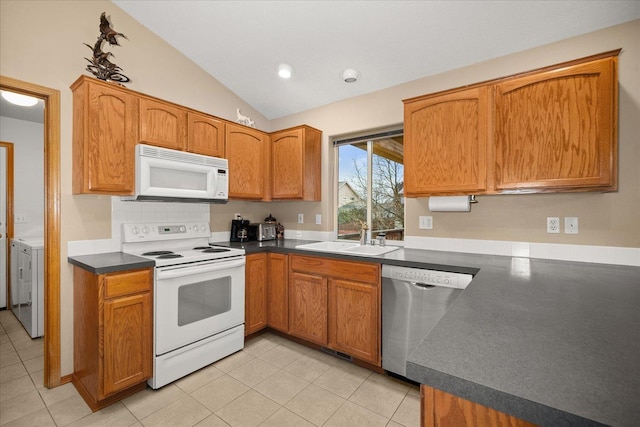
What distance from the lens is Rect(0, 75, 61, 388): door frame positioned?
210 cm

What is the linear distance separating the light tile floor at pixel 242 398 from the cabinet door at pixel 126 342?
0.16m

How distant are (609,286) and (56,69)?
3.53 meters

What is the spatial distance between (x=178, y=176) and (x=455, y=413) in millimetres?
2412

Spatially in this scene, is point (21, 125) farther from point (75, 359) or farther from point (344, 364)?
point (344, 364)

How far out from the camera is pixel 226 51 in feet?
8.99

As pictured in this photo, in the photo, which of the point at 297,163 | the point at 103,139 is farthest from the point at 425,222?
the point at 103,139

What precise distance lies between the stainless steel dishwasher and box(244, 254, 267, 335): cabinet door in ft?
3.97

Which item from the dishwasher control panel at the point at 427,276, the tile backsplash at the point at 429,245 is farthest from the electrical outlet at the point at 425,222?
the dishwasher control panel at the point at 427,276

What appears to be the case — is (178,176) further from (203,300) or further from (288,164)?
(288,164)

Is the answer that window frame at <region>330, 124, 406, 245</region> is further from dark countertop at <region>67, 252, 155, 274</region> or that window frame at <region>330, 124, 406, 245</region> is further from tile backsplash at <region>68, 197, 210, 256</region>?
dark countertop at <region>67, 252, 155, 274</region>

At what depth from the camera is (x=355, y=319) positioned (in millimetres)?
2328

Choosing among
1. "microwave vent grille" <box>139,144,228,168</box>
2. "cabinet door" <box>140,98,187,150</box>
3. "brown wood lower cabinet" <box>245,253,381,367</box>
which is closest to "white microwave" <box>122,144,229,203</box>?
"microwave vent grille" <box>139,144,228,168</box>

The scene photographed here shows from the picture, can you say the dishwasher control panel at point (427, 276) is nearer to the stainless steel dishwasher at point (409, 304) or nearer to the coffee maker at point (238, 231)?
the stainless steel dishwasher at point (409, 304)

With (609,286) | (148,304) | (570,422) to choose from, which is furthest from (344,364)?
(570,422)
